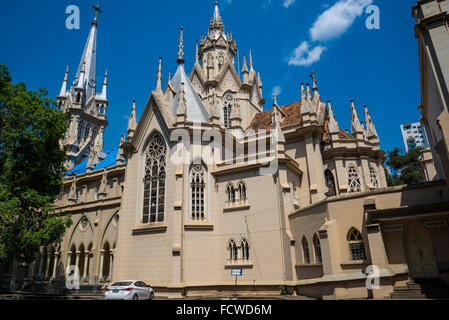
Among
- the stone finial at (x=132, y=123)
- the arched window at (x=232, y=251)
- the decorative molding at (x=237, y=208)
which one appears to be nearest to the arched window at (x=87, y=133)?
the stone finial at (x=132, y=123)

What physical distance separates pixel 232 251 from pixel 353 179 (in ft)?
43.8

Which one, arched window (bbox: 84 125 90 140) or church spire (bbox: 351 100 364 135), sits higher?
arched window (bbox: 84 125 90 140)

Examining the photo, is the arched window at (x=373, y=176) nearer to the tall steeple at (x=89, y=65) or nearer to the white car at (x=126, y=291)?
the white car at (x=126, y=291)

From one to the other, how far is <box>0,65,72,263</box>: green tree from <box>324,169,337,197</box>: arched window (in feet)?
71.4

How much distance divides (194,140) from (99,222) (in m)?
14.1

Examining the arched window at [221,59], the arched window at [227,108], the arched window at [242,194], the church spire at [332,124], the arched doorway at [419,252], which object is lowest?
the arched doorway at [419,252]

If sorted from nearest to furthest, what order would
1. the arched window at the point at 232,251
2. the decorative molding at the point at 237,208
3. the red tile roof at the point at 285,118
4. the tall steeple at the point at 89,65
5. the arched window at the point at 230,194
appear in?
1. the arched window at the point at 232,251
2. the decorative molding at the point at 237,208
3. the arched window at the point at 230,194
4. the red tile roof at the point at 285,118
5. the tall steeple at the point at 89,65

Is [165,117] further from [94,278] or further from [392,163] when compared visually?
[392,163]

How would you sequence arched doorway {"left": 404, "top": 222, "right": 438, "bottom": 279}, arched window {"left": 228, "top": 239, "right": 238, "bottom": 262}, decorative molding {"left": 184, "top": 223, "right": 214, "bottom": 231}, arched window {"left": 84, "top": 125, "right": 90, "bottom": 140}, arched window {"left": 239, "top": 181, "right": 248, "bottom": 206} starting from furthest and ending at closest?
arched window {"left": 84, "top": 125, "right": 90, "bottom": 140}
arched window {"left": 239, "top": 181, "right": 248, "bottom": 206}
decorative molding {"left": 184, "top": 223, "right": 214, "bottom": 231}
arched window {"left": 228, "top": 239, "right": 238, "bottom": 262}
arched doorway {"left": 404, "top": 222, "right": 438, "bottom": 279}

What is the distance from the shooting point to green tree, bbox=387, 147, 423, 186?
5250 cm

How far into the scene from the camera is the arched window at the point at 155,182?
23.5m

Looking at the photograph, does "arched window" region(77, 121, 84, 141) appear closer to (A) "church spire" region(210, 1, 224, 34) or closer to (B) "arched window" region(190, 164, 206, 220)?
(A) "church spire" region(210, 1, 224, 34)

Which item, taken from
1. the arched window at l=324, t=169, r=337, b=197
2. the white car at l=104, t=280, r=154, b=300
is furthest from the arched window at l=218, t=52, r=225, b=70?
the white car at l=104, t=280, r=154, b=300

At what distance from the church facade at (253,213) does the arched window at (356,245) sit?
2.0 inches
